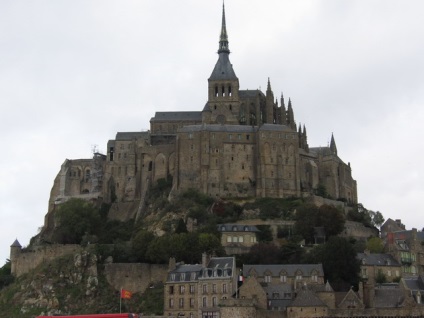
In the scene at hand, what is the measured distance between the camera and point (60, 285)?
7925cm

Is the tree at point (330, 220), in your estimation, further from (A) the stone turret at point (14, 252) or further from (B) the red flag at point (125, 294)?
(A) the stone turret at point (14, 252)

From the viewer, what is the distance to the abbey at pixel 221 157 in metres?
98.7

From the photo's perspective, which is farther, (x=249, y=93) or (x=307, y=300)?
(x=249, y=93)

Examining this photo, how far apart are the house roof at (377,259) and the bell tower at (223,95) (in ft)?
103

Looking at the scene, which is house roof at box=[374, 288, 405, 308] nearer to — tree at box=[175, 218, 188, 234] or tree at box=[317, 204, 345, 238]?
tree at box=[317, 204, 345, 238]

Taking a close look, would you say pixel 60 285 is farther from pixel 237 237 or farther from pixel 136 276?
pixel 237 237

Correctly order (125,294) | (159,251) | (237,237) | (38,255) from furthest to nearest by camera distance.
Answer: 1. (237,237)
2. (38,255)
3. (159,251)
4. (125,294)

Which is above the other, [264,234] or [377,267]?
[264,234]

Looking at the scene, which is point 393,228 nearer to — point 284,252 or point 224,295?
point 284,252

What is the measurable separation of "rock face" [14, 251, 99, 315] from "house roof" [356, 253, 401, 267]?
1032 inches

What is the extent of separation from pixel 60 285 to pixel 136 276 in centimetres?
798

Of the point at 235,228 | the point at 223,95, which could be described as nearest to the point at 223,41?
the point at 223,95

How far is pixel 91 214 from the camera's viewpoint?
311 feet

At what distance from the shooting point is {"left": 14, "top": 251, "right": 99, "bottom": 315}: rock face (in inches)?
3050
